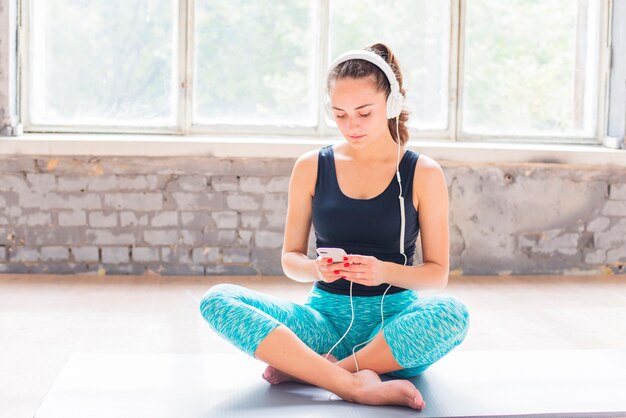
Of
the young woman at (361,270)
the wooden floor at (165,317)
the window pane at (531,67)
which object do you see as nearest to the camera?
the young woman at (361,270)

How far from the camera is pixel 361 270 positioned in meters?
2.20

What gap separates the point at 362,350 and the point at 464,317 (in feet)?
0.97

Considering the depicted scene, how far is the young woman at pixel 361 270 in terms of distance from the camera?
2.19 m

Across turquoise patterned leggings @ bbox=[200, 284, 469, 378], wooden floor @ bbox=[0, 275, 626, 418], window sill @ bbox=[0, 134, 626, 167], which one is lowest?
wooden floor @ bbox=[0, 275, 626, 418]

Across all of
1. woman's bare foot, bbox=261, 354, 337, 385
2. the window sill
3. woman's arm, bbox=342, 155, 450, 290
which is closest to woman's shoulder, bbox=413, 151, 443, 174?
woman's arm, bbox=342, 155, 450, 290

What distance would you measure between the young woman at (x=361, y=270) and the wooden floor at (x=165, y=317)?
2.43 ft

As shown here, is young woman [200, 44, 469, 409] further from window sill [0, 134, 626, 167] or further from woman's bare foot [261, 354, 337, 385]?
window sill [0, 134, 626, 167]

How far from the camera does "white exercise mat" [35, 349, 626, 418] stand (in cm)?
205

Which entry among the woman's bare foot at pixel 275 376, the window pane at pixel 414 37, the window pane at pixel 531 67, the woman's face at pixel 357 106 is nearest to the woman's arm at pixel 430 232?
the woman's face at pixel 357 106

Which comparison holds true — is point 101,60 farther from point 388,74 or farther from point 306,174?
point 388,74

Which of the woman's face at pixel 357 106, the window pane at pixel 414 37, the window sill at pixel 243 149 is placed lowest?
the window sill at pixel 243 149

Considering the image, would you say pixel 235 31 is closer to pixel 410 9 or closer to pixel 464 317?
pixel 410 9

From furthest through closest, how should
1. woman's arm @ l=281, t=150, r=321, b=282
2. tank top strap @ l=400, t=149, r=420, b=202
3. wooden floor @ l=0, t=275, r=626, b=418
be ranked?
1. wooden floor @ l=0, t=275, r=626, b=418
2. woman's arm @ l=281, t=150, r=321, b=282
3. tank top strap @ l=400, t=149, r=420, b=202

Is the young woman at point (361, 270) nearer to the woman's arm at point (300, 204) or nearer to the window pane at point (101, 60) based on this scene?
the woman's arm at point (300, 204)
